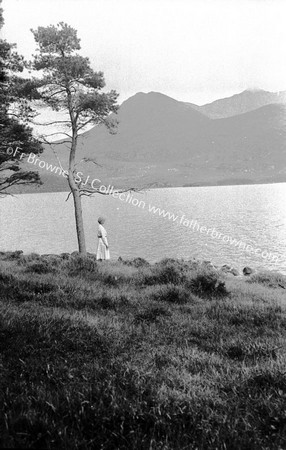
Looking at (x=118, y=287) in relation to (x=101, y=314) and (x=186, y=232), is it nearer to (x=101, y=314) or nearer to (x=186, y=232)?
(x=101, y=314)

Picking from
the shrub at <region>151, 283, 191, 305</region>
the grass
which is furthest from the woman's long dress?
the grass

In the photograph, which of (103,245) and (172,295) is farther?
(103,245)

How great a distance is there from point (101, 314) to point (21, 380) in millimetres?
3931

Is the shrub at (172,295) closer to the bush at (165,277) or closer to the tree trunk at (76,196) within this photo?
the bush at (165,277)

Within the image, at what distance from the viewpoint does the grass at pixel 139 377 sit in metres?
2.65

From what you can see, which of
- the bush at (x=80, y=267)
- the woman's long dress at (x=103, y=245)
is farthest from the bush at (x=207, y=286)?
the woman's long dress at (x=103, y=245)

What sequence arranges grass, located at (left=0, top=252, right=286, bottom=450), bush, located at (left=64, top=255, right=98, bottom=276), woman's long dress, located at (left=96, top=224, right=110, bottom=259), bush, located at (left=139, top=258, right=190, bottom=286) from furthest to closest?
woman's long dress, located at (left=96, top=224, right=110, bottom=259) < bush, located at (left=64, top=255, right=98, bottom=276) < bush, located at (left=139, top=258, right=190, bottom=286) < grass, located at (left=0, top=252, right=286, bottom=450)

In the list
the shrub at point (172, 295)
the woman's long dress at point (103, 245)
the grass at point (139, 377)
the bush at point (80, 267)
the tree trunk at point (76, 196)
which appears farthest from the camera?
the tree trunk at point (76, 196)

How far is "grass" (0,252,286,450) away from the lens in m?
2.65

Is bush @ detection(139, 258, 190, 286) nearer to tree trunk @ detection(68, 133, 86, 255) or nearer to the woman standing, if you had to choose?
the woman standing

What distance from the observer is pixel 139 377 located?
3732 mm

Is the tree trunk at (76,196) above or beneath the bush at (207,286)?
above

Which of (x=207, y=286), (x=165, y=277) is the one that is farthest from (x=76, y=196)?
(x=207, y=286)

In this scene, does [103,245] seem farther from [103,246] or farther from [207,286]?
[207,286]
